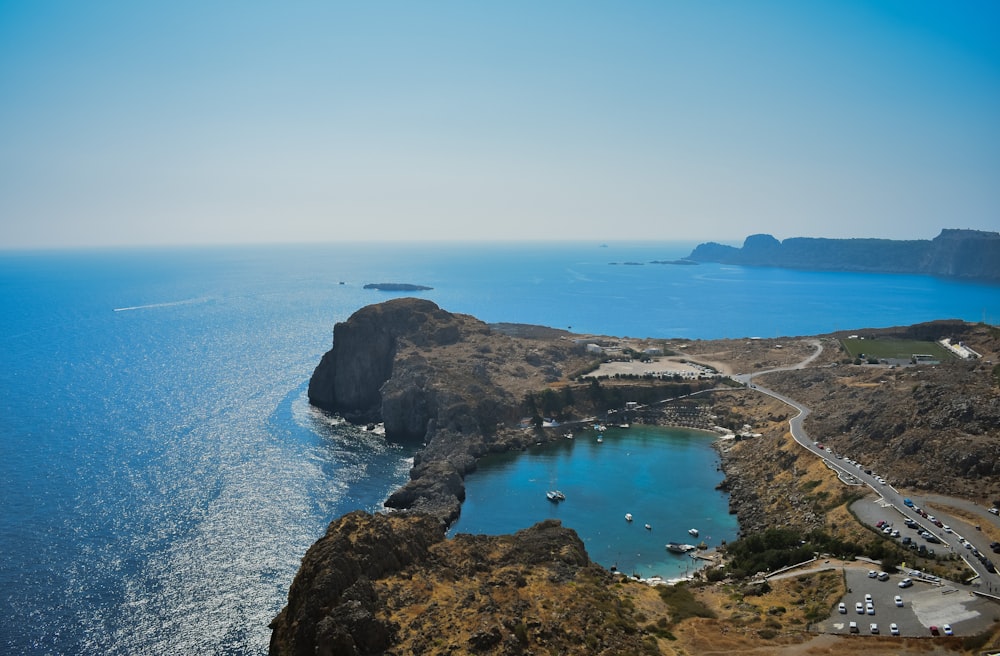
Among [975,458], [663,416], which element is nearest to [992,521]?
[975,458]

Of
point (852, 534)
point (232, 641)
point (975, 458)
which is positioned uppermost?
point (975, 458)

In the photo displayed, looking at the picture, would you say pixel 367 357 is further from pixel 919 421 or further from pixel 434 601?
pixel 919 421

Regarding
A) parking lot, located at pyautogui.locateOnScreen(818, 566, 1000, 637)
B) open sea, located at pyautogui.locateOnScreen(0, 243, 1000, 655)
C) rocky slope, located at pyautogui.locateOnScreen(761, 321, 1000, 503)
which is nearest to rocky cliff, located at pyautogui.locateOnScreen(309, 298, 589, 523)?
open sea, located at pyautogui.locateOnScreen(0, 243, 1000, 655)

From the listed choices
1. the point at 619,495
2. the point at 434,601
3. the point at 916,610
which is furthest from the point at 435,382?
the point at 916,610

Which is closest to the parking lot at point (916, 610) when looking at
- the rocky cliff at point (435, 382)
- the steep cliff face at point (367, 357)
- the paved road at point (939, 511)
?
the paved road at point (939, 511)

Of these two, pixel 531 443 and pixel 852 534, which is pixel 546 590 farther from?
pixel 531 443

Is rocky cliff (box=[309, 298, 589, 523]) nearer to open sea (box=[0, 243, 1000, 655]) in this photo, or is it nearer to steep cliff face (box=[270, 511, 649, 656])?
open sea (box=[0, 243, 1000, 655])
